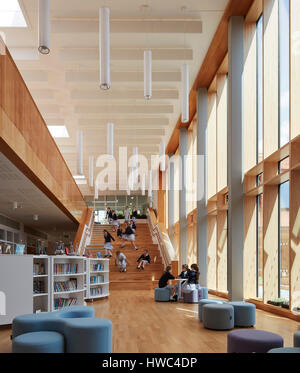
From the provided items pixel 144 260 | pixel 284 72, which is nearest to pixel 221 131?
pixel 284 72

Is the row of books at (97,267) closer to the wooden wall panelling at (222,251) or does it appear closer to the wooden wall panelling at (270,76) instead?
the wooden wall panelling at (222,251)

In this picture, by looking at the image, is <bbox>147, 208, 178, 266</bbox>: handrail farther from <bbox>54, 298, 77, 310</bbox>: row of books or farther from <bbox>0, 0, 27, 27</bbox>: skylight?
<bbox>0, 0, 27, 27</bbox>: skylight

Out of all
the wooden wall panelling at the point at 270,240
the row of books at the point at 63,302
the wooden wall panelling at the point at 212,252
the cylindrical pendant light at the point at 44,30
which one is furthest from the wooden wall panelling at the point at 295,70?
the wooden wall panelling at the point at 212,252

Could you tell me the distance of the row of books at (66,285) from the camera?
11.0 metres

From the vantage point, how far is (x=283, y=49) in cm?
1041

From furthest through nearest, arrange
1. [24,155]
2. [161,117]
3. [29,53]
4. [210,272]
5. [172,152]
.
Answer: [172,152] → [161,117] → [210,272] → [29,53] → [24,155]

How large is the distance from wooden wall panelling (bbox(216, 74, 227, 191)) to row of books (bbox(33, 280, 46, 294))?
7295 millimetres

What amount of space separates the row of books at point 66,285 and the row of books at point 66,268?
0.24 metres

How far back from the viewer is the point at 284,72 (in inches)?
405

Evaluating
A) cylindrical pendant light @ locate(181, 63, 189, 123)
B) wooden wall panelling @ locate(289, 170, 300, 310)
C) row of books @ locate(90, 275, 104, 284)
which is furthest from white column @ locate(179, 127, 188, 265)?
wooden wall panelling @ locate(289, 170, 300, 310)

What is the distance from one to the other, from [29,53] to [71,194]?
8.09 m
